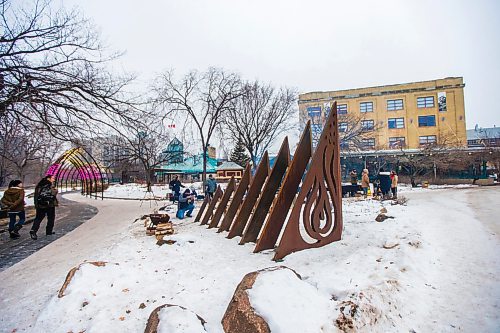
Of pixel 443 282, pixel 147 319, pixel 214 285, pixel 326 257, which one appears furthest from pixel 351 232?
pixel 147 319

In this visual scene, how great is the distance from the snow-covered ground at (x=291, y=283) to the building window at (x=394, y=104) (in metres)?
40.6

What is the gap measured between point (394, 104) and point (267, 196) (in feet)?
141

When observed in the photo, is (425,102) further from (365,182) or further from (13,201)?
(13,201)

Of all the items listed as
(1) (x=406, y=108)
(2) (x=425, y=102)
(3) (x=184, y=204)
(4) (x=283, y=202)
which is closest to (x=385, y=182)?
(3) (x=184, y=204)

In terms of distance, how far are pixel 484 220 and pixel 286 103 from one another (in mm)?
20634

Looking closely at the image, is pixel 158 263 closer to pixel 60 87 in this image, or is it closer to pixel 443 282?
pixel 443 282

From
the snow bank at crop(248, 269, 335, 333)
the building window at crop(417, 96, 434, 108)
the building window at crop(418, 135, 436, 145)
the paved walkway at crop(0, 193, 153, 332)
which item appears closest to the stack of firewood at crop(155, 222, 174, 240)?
the paved walkway at crop(0, 193, 153, 332)

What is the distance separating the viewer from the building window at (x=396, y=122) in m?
42.9

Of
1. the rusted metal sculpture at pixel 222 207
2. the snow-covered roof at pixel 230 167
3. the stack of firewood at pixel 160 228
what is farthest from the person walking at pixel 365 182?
the snow-covered roof at pixel 230 167

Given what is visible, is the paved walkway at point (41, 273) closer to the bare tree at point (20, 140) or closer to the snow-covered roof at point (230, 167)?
the bare tree at point (20, 140)

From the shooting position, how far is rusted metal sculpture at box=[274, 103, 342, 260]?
547 centimetres

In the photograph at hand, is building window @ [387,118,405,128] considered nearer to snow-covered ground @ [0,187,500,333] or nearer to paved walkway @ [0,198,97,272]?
snow-covered ground @ [0,187,500,333]

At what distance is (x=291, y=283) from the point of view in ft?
12.0

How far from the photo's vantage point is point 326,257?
5.18m
